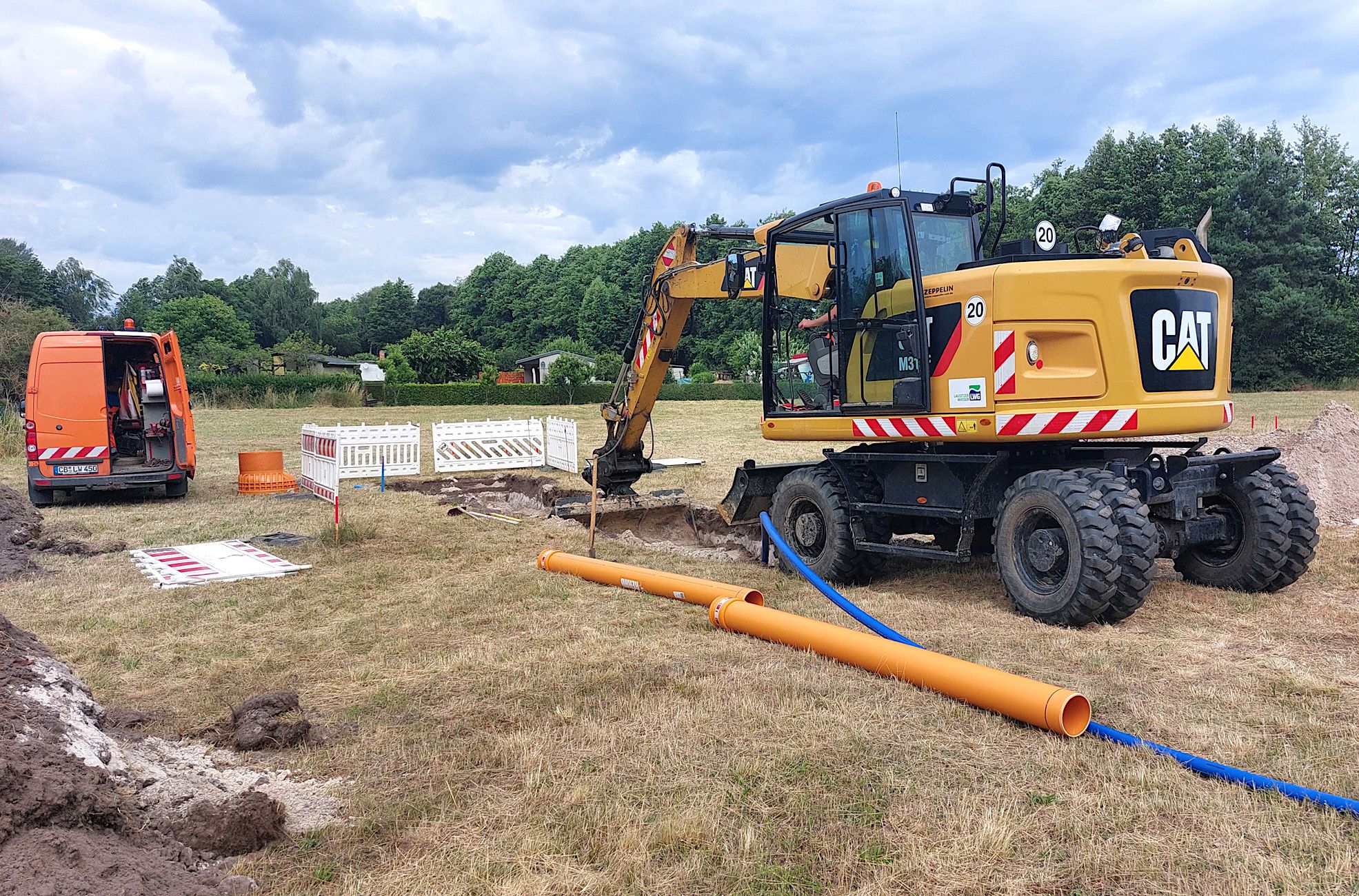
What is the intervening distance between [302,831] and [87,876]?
784 mm

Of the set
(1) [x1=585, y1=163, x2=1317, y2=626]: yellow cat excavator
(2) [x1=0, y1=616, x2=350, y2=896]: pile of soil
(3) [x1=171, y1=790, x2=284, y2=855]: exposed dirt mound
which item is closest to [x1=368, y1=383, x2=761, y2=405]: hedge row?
(1) [x1=585, y1=163, x2=1317, y2=626]: yellow cat excavator

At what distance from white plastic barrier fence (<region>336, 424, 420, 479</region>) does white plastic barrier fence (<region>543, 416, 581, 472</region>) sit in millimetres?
2483

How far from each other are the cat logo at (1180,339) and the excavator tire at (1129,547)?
945mm

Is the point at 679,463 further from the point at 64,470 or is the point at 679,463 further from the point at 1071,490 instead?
the point at 1071,490

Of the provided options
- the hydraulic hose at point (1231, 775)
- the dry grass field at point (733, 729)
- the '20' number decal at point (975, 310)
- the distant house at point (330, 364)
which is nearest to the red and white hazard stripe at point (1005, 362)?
the '20' number decal at point (975, 310)

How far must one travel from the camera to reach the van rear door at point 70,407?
489 inches

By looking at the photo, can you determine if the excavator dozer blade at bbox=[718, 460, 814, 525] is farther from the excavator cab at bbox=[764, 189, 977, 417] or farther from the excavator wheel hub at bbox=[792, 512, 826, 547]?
the excavator cab at bbox=[764, 189, 977, 417]

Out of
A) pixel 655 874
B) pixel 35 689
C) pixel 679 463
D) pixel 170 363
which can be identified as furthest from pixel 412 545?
pixel 679 463

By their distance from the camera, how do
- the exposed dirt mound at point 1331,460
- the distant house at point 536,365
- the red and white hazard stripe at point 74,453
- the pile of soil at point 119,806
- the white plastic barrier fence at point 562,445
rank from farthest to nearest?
the distant house at point 536,365, the white plastic barrier fence at point 562,445, the red and white hazard stripe at point 74,453, the exposed dirt mound at point 1331,460, the pile of soil at point 119,806

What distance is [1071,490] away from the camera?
6.01m

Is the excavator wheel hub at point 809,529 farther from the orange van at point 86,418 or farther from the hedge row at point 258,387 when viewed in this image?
the hedge row at point 258,387

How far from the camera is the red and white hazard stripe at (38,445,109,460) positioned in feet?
41.1

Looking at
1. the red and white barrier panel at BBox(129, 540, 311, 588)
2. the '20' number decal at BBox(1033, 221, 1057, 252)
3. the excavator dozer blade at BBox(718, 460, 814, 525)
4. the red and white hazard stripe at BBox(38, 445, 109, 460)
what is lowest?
the red and white barrier panel at BBox(129, 540, 311, 588)

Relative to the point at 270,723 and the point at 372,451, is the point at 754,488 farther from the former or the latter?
the point at 372,451
